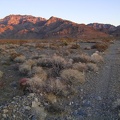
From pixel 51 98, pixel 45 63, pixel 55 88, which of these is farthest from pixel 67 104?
pixel 45 63

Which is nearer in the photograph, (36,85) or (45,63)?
(36,85)

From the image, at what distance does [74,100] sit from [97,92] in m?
1.37

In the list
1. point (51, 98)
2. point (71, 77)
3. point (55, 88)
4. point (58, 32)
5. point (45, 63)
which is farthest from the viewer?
point (58, 32)

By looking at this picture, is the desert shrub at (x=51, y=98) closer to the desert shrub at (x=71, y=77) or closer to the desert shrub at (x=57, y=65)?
the desert shrub at (x=71, y=77)

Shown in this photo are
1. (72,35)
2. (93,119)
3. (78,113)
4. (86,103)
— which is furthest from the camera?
(72,35)

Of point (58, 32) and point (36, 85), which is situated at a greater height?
point (36, 85)

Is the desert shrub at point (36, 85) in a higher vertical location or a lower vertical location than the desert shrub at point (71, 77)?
higher

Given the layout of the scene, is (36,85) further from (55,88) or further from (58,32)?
(58,32)

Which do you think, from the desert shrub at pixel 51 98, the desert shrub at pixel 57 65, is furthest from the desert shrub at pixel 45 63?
the desert shrub at pixel 51 98

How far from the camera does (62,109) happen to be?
874 centimetres

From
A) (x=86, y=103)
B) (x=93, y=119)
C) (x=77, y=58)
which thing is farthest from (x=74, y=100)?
(x=77, y=58)

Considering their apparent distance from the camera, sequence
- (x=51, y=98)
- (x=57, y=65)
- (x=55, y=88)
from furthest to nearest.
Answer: (x=57, y=65)
(x=55, y=88)
(x=51, y=98)

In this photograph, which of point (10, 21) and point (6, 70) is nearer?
point (6, 70)

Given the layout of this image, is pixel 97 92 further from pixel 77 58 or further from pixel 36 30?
pixel 36 30
